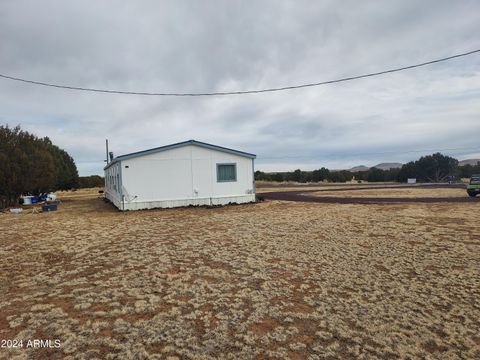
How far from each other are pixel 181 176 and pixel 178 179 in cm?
25

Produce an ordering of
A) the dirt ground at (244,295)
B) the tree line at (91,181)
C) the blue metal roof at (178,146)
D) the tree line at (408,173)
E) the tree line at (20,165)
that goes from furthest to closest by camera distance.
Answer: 1. the tree line at (91,181)
2. the tree line at (408,173)
3. the tree line at (20,165)
4. the blue metal roof at (178,146)
5. the dirt ground at (244,295)

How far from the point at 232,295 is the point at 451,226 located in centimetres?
956

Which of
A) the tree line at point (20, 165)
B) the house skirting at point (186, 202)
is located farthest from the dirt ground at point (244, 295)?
the tree line at point (20, 165)

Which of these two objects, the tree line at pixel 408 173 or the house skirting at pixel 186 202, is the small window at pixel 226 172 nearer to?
the house skirting at pixel 186 202

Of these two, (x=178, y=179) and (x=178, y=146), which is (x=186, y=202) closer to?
(x=178, y=179)

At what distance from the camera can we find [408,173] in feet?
203

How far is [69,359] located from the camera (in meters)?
3.58

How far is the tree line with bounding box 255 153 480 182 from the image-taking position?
198 feet

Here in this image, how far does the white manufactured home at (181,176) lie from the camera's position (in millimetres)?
18328

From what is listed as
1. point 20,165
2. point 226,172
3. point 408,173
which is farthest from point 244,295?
point 408,173

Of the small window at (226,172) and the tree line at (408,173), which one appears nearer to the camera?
the small window at (226,172)

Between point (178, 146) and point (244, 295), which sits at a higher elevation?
point (178, 146)

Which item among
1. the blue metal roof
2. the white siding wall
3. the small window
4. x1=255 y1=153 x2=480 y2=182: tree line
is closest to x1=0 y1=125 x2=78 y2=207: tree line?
the blue metal roof

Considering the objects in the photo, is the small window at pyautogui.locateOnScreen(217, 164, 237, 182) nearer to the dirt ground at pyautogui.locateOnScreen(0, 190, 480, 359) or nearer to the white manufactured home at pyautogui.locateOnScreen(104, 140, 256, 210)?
the white manufactured home at pyautogui.locateOnScreen(104, 140, 256, 210)
